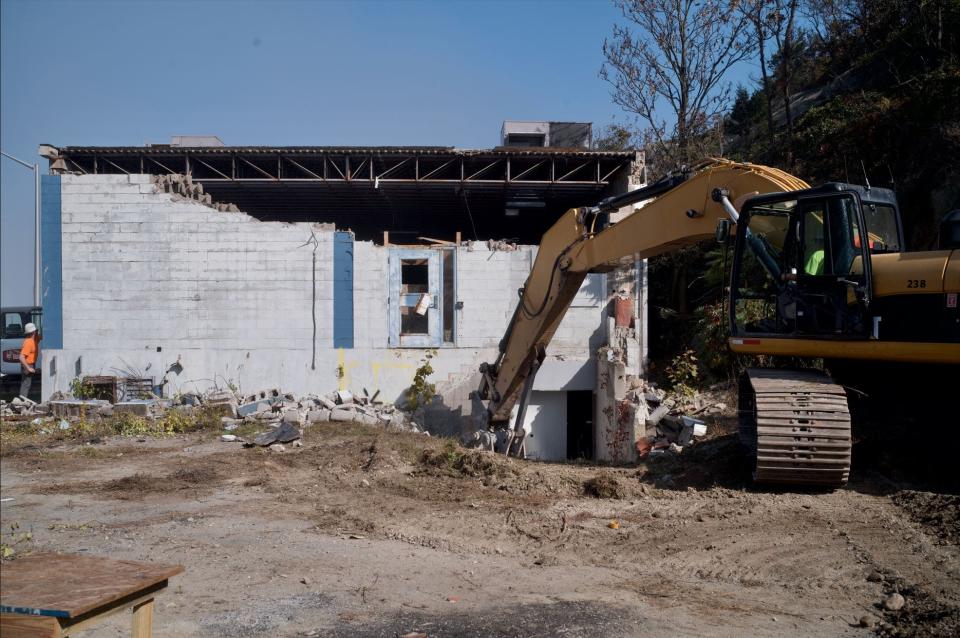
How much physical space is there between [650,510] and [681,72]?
65.8 feet

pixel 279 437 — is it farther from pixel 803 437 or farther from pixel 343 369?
pixel 803 437

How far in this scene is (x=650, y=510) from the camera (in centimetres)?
715

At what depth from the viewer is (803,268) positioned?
734cm

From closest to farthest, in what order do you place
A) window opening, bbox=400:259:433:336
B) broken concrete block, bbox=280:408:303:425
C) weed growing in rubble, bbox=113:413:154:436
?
weed growing in rubble, bbox=113:413:154:436
broken concrete block, bbox=280:408:303:425
window opening, bbox=400:259:433:336

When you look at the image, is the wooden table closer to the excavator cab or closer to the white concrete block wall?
the excavator cab

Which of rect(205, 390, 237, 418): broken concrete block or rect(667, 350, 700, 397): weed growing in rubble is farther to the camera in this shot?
rect(205, 390, 237, 418): broken concrete block

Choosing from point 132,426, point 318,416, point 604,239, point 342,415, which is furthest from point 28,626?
point 318,416

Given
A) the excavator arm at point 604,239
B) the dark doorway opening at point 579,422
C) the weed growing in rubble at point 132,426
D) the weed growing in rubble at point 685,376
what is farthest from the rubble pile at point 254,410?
the weed growing in rubble at point 685,376

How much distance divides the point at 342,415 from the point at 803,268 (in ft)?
32.2

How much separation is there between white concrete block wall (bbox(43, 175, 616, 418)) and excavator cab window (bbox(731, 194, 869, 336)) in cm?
1057

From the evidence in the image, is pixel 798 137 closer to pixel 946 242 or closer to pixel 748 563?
pixel 946 242

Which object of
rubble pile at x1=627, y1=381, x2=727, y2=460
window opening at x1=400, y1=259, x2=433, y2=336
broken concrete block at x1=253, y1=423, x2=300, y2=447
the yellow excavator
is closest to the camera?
the yellow excavator

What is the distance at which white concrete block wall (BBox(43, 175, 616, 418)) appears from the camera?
1741cm

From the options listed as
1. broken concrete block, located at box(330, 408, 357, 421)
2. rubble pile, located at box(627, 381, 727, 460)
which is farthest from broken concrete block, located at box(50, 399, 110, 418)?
rubble pile, located at box(627, 381, 727, 460)
